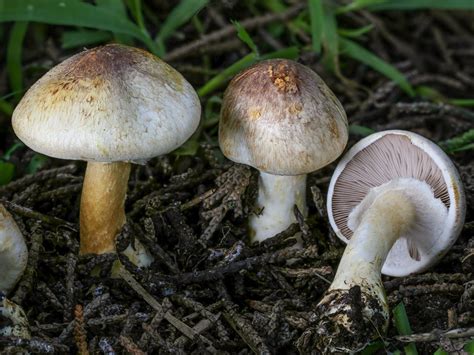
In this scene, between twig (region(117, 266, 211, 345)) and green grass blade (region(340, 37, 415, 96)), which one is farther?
green grass blade (region(340, 37, 415, 96))

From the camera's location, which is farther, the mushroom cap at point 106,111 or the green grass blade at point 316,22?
the green grass blade at point 316,22

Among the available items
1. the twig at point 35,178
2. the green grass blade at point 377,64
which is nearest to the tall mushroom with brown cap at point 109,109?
the twig at point 35,178

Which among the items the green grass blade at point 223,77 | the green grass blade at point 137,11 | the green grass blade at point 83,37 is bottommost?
the green grass blade at point 223,77

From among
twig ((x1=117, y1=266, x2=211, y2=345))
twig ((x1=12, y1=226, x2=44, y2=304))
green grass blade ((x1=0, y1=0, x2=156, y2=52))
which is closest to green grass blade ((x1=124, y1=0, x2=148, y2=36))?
green grass blade ((x1=0, y1=0, x2=156, y2=52))

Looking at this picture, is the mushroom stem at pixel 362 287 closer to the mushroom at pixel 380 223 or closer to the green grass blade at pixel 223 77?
the mushroom at pixel 380 223

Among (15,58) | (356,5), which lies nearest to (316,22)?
(356,5)

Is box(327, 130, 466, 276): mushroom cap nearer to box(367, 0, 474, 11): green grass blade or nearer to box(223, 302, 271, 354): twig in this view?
box(223, 302, 271, 354): twig

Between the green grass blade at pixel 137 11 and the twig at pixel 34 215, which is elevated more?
the green grass blade at pixel 137 11

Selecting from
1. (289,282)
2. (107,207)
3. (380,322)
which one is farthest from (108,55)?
(380,322)

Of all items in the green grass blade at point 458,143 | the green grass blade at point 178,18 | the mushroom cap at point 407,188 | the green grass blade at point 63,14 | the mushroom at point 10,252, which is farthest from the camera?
the green grass blade at point 178,18
